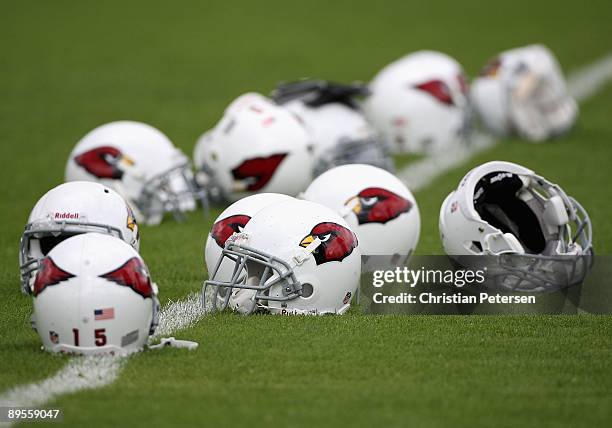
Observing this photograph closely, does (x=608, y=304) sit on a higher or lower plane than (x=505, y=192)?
lower

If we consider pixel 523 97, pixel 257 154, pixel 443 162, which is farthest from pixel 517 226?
pixel 523 97

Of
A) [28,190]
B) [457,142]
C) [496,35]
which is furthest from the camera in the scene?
[496,35]

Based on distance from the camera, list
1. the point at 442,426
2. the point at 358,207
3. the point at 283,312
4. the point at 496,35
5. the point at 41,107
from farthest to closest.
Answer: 1. the point at 496,35
2. the point at 41,107
3. the point at 358,207
4. the point at 283,312
5. the point at 442,426

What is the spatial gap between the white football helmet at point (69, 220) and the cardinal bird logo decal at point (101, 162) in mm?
2143

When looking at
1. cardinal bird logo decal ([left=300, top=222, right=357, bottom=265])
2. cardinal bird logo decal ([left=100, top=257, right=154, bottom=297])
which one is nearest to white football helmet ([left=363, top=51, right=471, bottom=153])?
cardinal bird logo decal ([left=300, top=222, right=357, bottom=265])

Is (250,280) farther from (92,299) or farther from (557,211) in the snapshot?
(557,211)

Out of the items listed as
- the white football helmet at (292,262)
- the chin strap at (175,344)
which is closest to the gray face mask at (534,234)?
the white football helmet at (292,262)

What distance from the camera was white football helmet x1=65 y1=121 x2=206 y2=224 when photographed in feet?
29.4

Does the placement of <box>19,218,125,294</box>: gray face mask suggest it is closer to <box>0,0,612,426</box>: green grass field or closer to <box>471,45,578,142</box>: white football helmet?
<box>0,0,612,426</box>: green grass field

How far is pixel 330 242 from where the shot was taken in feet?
20.4

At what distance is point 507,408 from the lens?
4.88 m

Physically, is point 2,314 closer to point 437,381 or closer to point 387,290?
point 387,290

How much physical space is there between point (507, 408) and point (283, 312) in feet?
5.61

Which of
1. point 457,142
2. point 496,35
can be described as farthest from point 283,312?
point 496,35
